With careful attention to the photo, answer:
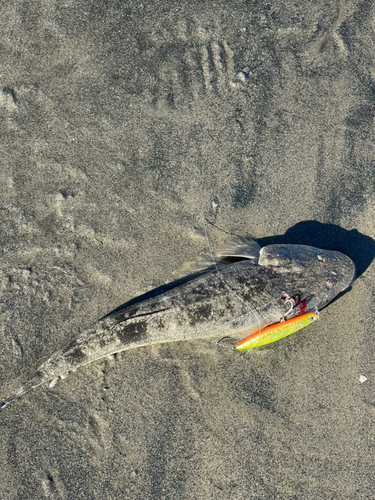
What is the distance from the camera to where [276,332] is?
13.7 feet

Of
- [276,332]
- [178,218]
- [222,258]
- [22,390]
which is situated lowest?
[22,390]

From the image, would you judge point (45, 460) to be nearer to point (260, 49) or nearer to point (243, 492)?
point (243, 492)

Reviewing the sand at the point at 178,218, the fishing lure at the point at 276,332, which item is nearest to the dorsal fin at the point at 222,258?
the sand at the point at 178,218

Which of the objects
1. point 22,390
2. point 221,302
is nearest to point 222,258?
point 221,302

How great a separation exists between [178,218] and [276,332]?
1.69 m

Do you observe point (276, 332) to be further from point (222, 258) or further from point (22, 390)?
point (22, 390)

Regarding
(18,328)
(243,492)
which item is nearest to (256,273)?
(243,492)

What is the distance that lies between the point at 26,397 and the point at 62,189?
2.30m

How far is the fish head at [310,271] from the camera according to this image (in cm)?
438

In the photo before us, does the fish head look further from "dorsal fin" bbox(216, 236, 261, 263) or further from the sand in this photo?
the sand

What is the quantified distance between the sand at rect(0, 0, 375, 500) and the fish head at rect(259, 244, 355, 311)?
0.75 ft

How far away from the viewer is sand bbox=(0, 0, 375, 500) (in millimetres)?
4016

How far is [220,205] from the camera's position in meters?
4.59

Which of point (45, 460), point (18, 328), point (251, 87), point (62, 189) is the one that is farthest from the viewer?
point (251, 87)
